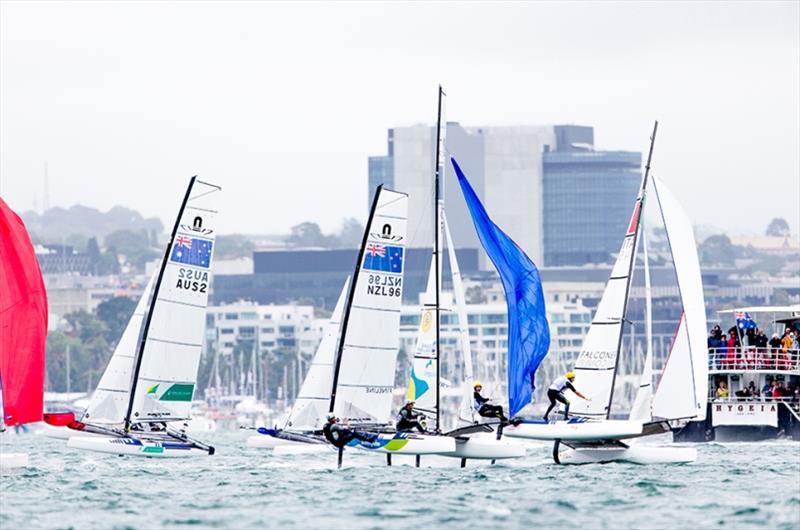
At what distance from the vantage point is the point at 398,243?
151 ft

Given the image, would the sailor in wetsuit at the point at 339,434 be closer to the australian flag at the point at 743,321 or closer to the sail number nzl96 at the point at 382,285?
the sail number nzl96 at the point at 382,285

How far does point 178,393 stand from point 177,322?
1.49 m

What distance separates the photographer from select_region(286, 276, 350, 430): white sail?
52.1 m

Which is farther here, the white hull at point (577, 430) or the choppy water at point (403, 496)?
the white hull at point (577, 430)

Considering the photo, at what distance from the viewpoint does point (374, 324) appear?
149 feet

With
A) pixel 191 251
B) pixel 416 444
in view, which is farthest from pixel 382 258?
pixel 191 251

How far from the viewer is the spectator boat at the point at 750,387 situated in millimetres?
61000

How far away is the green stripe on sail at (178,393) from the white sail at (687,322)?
10.6 m

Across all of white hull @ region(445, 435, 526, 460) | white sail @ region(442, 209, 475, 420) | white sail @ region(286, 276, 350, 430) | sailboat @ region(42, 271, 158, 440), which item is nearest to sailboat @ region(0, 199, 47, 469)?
sailboat @ region(42, 271, 158, 440)


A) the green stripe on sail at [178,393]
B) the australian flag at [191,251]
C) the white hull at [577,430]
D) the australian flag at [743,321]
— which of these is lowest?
the white hull at [577,430]

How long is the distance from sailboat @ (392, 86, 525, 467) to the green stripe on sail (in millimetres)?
4650

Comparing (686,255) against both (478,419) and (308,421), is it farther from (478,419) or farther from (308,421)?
(308,421)

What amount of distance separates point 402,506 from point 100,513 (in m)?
4.65

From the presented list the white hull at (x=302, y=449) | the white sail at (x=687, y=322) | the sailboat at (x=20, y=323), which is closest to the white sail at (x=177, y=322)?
the white hull at (x=302, y=449)
